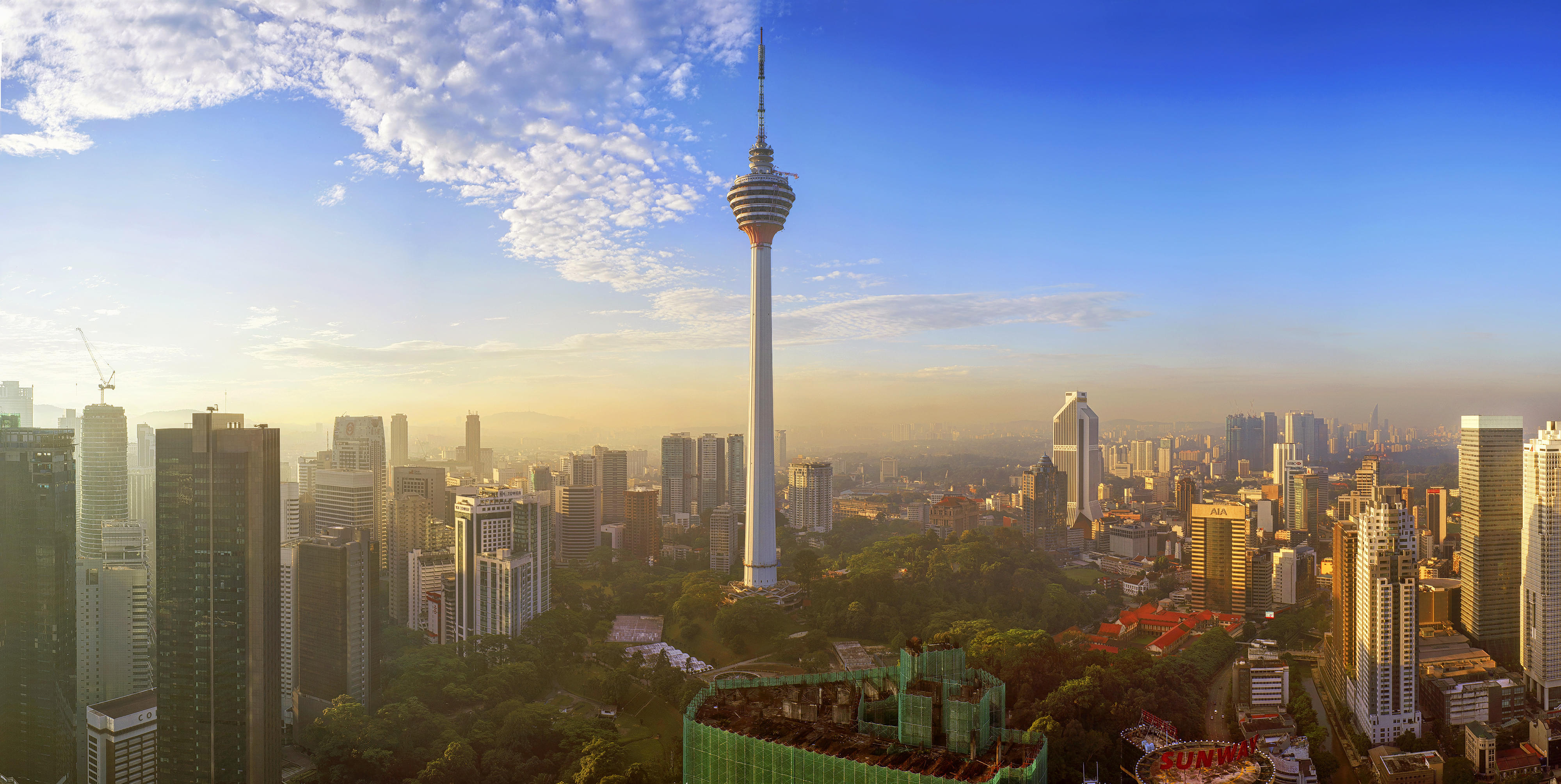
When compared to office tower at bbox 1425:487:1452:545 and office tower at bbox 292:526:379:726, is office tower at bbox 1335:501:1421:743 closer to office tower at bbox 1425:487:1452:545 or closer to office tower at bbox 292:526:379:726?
office tower at bbox 1425:487:1452:545

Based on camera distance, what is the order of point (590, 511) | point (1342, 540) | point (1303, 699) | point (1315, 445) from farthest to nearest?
point (1315, 445) → point (590, 511) → point (1342, 540) → point (1303, 699)

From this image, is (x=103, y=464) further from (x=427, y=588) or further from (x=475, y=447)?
(x=475, y=447)

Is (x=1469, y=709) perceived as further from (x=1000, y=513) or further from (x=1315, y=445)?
(x=1315, y=445)

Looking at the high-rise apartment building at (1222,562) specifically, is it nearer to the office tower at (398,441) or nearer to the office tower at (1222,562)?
the office tower at (1222,562)

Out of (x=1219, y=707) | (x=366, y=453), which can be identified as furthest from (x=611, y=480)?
(x=1219, y=707)

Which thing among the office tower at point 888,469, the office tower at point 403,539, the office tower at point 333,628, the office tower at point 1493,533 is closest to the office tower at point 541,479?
the office tower at point 403,539

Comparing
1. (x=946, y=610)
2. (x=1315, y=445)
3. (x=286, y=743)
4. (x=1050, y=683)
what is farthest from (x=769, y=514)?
(x=1315, y=445)
